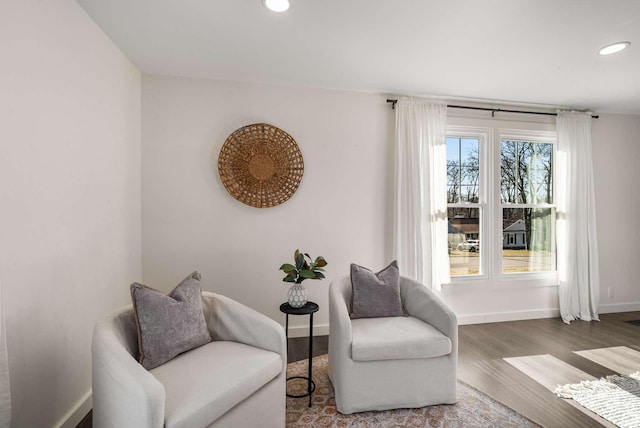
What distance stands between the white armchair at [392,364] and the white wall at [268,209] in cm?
126

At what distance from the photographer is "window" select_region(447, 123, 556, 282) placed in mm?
3939

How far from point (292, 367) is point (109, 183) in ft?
6.57

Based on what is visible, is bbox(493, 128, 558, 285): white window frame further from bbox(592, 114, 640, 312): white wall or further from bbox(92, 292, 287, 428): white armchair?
bbox(92, 292, 287, 428): white armchair

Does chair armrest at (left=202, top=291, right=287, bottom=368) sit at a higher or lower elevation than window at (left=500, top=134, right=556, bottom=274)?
lower

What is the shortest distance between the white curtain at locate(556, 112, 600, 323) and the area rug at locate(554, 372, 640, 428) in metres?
1.45

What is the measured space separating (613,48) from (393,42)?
1697mm

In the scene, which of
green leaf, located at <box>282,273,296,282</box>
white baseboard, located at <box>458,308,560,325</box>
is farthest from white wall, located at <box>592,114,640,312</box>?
green leaf, located at <box>282,273,296,282</box>

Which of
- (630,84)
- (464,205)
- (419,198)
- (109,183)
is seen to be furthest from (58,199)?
(630,84)

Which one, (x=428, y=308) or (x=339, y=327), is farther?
(x=428, y=308)

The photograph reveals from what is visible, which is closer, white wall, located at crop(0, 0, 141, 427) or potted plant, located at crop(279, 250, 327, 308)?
white wall, located at crop(0, 0, 141, 427)

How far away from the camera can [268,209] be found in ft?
11.1

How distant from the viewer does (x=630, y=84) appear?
3.37m

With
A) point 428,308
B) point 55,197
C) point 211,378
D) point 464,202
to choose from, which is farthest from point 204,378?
point 464,202

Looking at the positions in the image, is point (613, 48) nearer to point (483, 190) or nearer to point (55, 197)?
point (483, 190)
